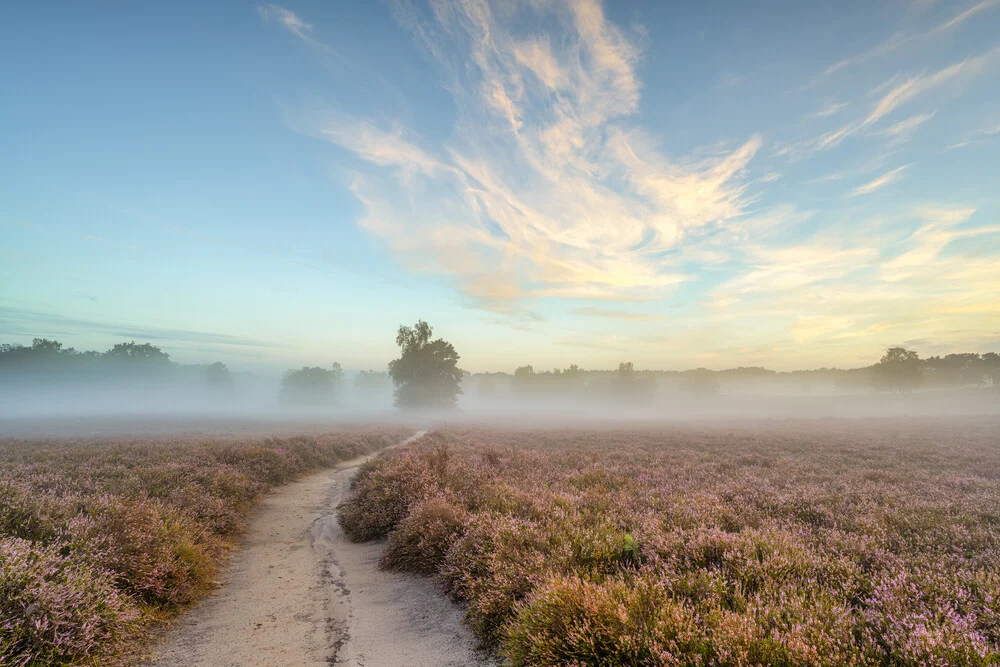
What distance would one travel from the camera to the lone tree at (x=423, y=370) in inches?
2712

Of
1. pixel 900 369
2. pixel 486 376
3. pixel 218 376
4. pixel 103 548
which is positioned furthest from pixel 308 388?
pixel 900 369

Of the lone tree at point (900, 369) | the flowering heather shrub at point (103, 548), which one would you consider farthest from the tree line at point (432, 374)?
the flowering heather shrub at point (103, 548)

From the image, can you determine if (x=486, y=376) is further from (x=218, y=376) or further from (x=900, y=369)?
(x=900, y=369)

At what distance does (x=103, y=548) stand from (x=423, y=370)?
63250 millimetres

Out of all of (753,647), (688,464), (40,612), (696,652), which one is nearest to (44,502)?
(40,612)

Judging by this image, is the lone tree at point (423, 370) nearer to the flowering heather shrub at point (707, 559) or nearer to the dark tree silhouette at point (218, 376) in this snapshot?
the flowering heather shrub at point (707, 559)

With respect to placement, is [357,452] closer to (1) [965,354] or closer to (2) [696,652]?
(2) [696,652]

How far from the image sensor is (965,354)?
330 ft

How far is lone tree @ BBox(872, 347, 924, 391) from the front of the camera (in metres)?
78.2

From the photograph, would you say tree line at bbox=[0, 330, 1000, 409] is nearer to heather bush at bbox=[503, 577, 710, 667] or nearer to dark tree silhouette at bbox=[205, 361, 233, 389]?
dark tree silhouette at bbox=[205, 361, 233, 389]

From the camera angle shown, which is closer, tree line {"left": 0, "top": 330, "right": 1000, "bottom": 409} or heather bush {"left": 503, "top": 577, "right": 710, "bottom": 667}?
heather bush {"left": 503, "top": 577, "right": 710, "bottom": 667}

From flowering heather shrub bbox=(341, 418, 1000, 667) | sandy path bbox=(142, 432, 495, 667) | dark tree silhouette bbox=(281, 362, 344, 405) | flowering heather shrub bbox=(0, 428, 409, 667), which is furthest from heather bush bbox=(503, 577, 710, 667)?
dark tree silhouette bbox=(281, 362, 344, 405)

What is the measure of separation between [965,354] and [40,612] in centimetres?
15777

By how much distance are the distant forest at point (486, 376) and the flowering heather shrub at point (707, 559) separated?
6235 cm
